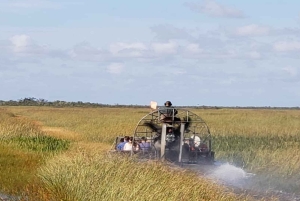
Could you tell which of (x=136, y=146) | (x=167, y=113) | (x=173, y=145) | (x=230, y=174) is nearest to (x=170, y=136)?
(x=173, y=145)

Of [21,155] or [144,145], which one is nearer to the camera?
[144,145]

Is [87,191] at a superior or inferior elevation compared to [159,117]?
inferior

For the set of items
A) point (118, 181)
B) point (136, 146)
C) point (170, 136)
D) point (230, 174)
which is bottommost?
point (230, 174)

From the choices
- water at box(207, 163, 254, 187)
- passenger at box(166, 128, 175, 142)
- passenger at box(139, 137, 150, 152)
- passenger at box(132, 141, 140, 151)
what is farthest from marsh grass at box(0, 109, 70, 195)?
water at box(207, 163, 254, 187)

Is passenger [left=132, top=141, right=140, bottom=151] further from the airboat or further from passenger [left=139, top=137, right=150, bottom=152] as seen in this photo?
passenger [left=139, top=137, right=150, bottom=152]

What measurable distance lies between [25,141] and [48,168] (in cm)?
1270

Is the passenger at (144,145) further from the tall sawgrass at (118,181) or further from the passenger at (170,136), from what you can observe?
the tall sawgrass at (118,181)

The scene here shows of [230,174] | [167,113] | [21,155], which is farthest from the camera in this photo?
[21,155]

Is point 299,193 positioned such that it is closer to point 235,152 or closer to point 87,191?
point 235,152

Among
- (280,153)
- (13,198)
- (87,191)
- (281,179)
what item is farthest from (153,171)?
(280,153)

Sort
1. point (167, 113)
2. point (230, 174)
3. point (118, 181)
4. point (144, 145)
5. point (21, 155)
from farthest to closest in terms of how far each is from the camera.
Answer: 1. point (21, 155)
2. point (144, 145)
3. point (167, 113)
4. point (230, 174)
5. point (118, 181)

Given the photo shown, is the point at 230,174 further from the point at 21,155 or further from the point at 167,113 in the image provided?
the point at 21,155

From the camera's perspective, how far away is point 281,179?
64.1 ft

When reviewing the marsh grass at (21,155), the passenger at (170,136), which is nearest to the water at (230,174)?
the passenger at (170,136)
